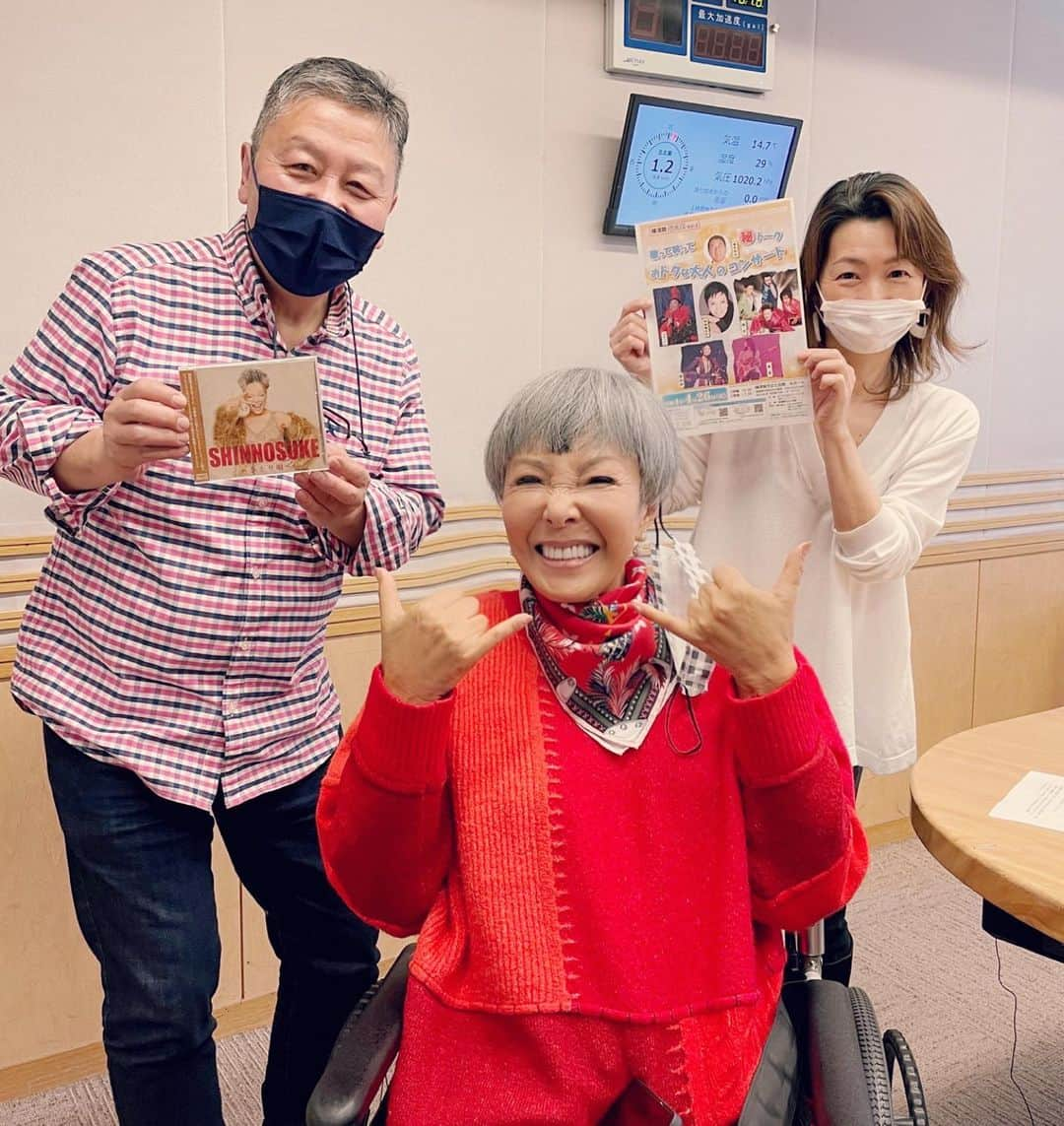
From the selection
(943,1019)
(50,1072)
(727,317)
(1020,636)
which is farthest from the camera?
(1020,636)

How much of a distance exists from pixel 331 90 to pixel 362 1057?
121 cm

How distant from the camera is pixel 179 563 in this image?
5.05 feet

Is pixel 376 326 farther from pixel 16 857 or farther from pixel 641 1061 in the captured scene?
pixel 16 857

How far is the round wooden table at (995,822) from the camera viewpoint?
128 cm

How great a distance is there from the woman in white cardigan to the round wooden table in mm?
206

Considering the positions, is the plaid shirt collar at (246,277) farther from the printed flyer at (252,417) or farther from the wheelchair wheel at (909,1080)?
the wheelchair wheel at (909,1080)

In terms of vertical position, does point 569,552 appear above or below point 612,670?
above

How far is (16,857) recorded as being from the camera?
7.64 ft

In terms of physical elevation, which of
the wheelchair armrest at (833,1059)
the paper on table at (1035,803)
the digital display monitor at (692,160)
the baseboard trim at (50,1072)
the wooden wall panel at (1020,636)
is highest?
the digital display monitor at (692,160)

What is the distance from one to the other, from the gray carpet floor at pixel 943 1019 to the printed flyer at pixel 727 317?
153cm

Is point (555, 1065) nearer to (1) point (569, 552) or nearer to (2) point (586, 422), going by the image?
(1) point (569, 552)

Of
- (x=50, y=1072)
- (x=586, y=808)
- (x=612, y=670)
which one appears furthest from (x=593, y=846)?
(x=50, y=1072)

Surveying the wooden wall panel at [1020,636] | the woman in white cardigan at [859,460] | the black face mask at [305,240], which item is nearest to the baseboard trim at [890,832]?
the wooden wall panel at [1020,636]

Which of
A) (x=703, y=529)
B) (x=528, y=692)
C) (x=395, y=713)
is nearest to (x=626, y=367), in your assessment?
(x=703, y=529)
